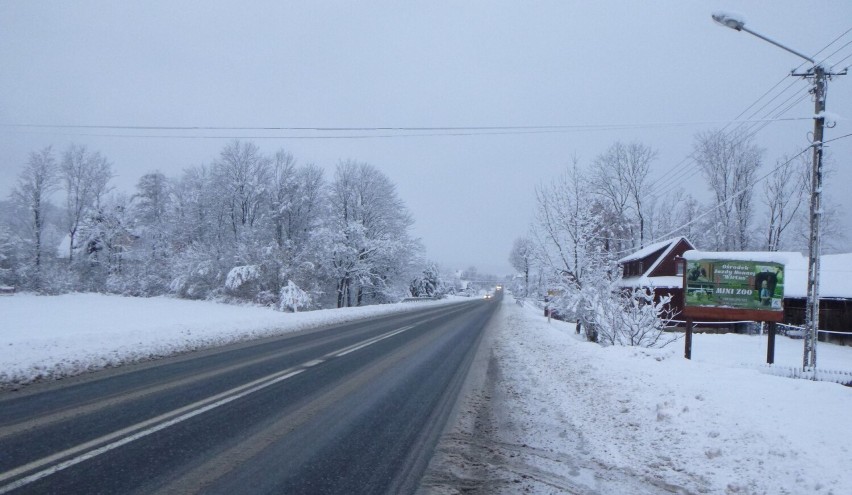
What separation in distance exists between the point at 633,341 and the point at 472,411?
8956 millimetres

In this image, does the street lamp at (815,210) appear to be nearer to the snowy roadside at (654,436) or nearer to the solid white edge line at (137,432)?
the snowy roadside at (654,436)

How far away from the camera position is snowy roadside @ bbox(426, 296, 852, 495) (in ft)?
14.8

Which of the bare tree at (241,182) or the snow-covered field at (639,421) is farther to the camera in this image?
the bare tree at (241,182)

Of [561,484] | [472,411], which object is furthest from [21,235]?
[561,484]

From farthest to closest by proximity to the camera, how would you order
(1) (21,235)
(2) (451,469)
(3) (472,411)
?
(1) (21,235) → (3) (472,411) → (2) (451,469)

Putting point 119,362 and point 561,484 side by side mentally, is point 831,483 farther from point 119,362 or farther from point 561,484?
point 119,362

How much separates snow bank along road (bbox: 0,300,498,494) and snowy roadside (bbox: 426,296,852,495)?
69cm

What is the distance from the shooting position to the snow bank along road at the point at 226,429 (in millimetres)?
4168

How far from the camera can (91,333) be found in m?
12.7

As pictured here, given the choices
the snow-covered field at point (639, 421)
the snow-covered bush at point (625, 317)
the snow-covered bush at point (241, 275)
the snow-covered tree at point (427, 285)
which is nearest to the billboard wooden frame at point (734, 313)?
the snow-covered bush at point (625, 317)

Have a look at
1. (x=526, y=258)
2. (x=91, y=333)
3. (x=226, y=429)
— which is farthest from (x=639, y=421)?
(x=526, y=258)

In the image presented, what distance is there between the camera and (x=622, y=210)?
43812 millimetres

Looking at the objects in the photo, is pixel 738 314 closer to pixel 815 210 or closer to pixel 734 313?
pixel 734 313

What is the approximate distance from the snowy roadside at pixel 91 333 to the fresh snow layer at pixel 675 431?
8.31 m
